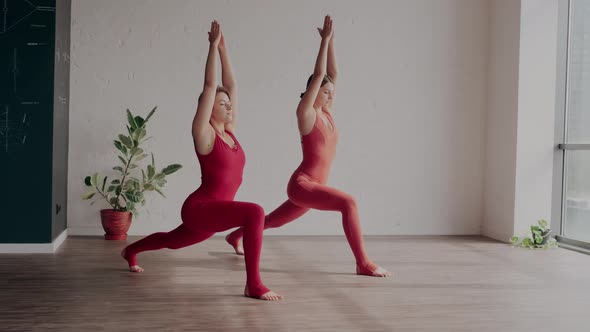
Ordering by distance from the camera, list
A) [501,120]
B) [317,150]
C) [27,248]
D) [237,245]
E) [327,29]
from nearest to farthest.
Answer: [327,29] → [317,150] → [27,248] → [237,245] → [501,120]

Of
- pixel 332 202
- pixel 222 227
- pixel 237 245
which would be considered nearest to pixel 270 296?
pixel 222 227

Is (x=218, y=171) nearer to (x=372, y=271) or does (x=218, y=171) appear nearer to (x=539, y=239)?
(x=372, y=271)

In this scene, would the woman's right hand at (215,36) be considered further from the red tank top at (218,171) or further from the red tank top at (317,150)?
the red tank top at (317,150)

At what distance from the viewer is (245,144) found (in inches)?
233

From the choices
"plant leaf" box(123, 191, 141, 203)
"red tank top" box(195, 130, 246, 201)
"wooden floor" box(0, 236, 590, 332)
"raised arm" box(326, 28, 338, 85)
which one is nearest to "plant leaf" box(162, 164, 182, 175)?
"plant leaf" box(123, 191, 141, 203)

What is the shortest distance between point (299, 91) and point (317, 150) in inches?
78.1

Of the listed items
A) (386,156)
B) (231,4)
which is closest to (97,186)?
(231,4)

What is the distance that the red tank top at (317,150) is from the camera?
408 centimetres

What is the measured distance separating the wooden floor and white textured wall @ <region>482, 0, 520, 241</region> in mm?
820

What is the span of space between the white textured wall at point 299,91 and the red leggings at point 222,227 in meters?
2.08

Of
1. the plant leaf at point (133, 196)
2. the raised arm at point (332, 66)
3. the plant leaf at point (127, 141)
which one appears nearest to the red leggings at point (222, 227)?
the raised arm at point (332, 66)

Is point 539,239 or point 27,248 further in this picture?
point 539,239

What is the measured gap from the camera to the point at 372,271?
157 inches

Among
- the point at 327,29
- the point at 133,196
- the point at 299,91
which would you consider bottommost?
the point at 133,196
